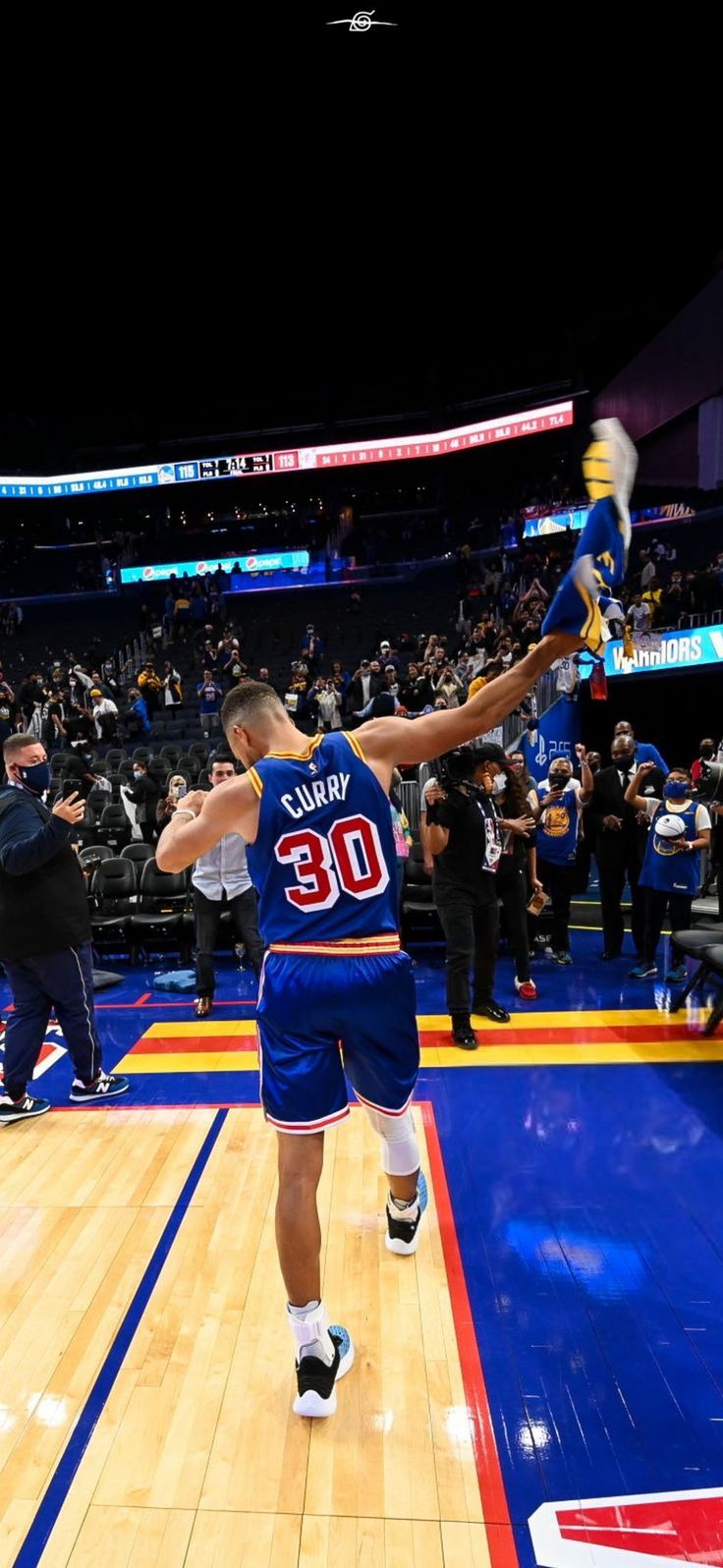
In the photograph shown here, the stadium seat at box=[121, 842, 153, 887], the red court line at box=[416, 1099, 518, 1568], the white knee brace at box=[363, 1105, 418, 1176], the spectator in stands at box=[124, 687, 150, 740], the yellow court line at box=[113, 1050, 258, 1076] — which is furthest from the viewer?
the spectator in stands at box=[124, 687, 150, 740]

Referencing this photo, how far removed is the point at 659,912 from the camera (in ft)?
20.4

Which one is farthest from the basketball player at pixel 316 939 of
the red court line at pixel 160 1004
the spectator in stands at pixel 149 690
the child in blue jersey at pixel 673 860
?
the spectator in stands at pixel 149 690

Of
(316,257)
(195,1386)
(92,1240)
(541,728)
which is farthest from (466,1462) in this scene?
(316,257)

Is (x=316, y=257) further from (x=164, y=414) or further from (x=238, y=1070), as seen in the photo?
(x=238, y=1070)

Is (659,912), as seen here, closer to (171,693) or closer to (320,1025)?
(320,1025)

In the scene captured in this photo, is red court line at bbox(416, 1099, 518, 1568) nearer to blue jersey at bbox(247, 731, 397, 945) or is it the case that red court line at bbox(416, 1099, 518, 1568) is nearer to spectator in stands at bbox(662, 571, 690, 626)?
blue jersey at bbox(247, 731, 397, 945)

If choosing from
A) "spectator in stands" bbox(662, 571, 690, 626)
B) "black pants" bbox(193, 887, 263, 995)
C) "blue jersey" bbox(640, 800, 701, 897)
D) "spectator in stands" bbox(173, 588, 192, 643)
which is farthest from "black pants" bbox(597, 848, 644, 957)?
"spectator in stands" bbox(173, 588, 192, 643)

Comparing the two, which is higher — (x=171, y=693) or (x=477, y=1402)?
(x=171, y=693)

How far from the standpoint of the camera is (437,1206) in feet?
11.1

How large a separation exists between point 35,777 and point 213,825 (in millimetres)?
2280

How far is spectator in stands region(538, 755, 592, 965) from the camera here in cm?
660

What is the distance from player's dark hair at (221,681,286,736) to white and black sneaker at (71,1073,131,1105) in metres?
3.13

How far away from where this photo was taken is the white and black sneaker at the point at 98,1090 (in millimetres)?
4602

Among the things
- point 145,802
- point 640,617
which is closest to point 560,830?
point 145,802
